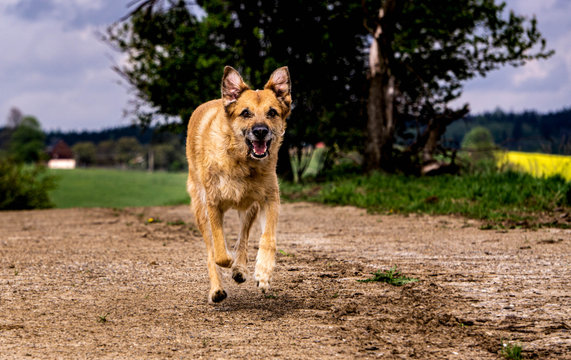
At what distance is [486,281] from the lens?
19.5 ft

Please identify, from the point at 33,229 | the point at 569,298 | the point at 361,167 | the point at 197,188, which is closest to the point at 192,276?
the point at 197,188

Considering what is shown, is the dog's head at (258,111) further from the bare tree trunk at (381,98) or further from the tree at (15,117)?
the tree at (15,117)

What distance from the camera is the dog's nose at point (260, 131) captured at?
525 centimetres

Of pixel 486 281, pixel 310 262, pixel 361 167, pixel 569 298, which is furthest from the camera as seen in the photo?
pixel 361 167

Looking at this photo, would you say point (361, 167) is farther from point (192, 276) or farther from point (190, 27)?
point (192, 276)

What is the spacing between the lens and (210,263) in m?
5.58

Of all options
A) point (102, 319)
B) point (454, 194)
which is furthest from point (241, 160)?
point (454, 194)

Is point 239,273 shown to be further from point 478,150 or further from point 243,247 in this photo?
point 478,150

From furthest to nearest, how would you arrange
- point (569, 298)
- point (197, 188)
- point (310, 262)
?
point (310, 262) < point (197, 188) < point (569, 298)

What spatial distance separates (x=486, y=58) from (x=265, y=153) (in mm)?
16629

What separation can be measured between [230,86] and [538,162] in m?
12.3

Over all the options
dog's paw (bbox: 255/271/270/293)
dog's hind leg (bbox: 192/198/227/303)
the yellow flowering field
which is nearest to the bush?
dog's hind leg (bbox: 192/198/227/303)

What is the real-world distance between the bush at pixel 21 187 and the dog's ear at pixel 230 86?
15488 millimetres

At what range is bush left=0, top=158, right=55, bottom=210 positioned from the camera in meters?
18.8
